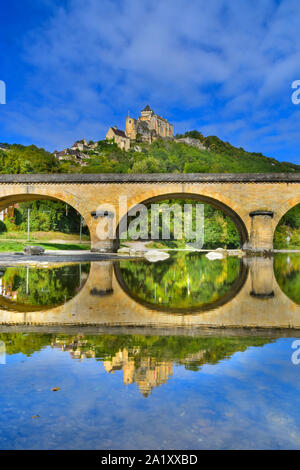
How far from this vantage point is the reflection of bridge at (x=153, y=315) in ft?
18.3

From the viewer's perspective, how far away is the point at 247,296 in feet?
27.8

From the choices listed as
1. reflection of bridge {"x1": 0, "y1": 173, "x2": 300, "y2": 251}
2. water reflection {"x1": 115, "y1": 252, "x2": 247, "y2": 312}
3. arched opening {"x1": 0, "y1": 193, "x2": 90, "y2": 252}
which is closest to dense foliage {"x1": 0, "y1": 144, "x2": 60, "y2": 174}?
arched opening {"x1": 0, "y1": 193, "x2": 90, "y2": 252}

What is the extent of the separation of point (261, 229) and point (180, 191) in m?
5.88

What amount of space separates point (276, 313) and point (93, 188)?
2101cm

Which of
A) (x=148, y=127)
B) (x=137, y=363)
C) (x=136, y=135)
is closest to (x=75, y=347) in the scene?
(x=137, y=363)

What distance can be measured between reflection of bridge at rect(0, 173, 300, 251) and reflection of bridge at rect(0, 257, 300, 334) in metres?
17.3

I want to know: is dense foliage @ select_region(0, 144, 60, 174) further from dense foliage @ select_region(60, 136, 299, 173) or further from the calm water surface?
the calm water surface

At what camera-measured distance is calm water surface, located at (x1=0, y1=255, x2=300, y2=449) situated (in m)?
2.37

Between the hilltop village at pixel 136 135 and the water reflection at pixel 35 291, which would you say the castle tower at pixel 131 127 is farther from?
the water reflection at pixel 35 291

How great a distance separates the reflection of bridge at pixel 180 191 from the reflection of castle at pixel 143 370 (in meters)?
22.3

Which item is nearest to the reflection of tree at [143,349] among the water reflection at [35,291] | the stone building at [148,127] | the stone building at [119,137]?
the water reflection at [35,291]

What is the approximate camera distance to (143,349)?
4.20 m
